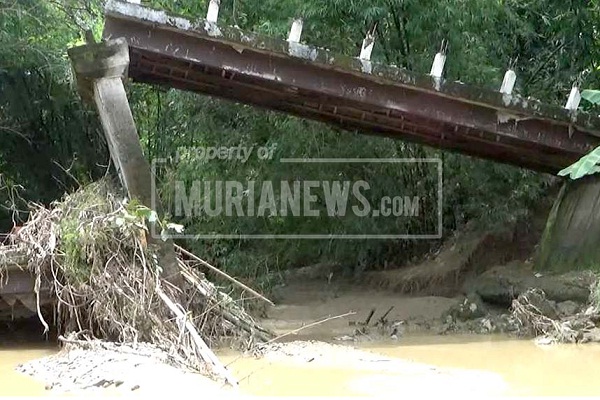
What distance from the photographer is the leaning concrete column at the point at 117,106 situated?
666 cm

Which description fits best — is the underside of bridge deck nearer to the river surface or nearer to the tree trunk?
the tree trunk

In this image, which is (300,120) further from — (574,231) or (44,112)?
(44,112)

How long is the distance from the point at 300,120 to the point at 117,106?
3.45m

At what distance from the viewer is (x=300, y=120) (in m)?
9.83

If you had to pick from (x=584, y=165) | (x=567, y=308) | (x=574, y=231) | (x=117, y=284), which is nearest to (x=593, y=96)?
(x=584, y=165)

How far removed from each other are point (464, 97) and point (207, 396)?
4592mm

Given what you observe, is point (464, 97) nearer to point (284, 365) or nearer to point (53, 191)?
point (284, 365)

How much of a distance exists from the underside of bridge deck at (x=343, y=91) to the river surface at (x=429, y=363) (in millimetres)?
2325

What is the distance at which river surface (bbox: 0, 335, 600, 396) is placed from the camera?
5.06 metres

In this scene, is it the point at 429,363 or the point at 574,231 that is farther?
the point at 574,231

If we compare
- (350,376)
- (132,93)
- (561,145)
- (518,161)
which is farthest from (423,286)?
(132,93)

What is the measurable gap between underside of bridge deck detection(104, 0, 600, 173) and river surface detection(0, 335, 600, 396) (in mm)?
2325

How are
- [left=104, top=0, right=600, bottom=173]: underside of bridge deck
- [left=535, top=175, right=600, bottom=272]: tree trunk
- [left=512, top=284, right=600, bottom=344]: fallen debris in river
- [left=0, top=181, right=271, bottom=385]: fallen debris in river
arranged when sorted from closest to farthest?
1. [left=0, top=181, right=271, bottom=385]: fallen debris in river
2. [left=512, top=284, right=600, bottom=344]: fallen debris in river
3. [left=104, top=0, right=600, bottom=173]: underside of bridge deck
4. [left=535, top=175, right=600, bottom=272]: tree trunk

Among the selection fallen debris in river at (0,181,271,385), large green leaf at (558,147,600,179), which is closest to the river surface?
fallen debris in river at (0,181,271,385)
